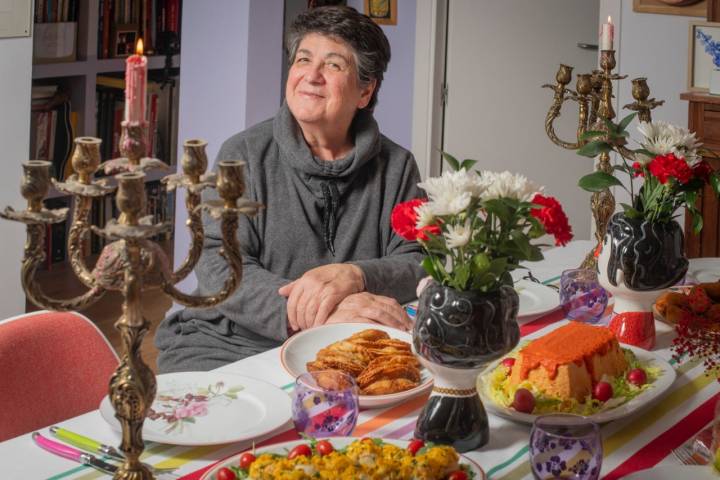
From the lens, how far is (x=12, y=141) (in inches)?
141

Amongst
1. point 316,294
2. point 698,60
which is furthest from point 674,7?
point 316,294

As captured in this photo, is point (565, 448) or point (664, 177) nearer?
point (565, 448)

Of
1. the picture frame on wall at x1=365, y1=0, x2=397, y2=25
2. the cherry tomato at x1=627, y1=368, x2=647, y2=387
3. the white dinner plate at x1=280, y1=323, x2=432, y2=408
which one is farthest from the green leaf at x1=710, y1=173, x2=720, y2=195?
the picture frame on wall at x1=365, y1=0, x2=397, y2=25

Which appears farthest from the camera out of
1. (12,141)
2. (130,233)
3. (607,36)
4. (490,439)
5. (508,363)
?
(12,141)

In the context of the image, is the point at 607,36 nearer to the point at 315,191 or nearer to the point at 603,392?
the point at 315,191

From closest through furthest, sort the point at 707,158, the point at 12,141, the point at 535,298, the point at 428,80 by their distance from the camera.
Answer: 1. the point at 535,298
2. the point at 12,141
3. the point at 707,158
4. the point at 428,80

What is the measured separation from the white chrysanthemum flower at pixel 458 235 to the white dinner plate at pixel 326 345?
1.03 ft

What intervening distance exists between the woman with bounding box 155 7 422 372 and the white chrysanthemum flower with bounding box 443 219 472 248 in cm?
82

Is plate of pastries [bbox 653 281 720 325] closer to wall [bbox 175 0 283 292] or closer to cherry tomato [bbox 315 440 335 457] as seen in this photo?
cherry tomato [bbox 315 440 335 457]

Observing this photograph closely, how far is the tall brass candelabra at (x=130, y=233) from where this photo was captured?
1154 millimetres

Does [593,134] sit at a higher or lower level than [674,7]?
lower

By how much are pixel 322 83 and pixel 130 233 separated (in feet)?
4.83

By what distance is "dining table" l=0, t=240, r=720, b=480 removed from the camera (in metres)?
1.50

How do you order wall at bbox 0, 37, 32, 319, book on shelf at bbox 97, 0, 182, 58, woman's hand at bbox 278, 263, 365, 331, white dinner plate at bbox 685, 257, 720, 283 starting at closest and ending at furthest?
1. woman's hand at bbox 278, 263, 365, 331
2. white dinner plate at bbox 685, 257, 720, 283
3. wall at bbox 0, 37, 32, 319
4. book on shelf at bbox 97, 0, 182, 58
